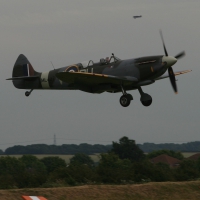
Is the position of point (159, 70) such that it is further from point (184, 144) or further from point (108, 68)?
point (184, 144)

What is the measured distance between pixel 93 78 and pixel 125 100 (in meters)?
1.75

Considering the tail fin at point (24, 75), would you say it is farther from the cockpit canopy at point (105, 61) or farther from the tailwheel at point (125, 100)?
the tailwheel at point (125, 100)

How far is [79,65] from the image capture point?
28.2 meters

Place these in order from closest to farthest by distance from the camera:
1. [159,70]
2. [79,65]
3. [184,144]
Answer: [159,70]
[79,65]
[184,144]

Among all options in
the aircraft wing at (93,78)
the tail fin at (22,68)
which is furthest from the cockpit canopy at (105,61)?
the tail fin at (22,68)

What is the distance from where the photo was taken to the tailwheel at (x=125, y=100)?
2701 centimetres

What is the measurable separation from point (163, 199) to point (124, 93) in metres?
6.19

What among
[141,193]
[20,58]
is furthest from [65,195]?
[20,58]

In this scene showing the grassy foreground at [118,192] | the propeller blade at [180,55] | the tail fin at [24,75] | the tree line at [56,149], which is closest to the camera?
the grassy foreground at [118,192]

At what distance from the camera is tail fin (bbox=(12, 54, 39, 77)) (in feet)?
105

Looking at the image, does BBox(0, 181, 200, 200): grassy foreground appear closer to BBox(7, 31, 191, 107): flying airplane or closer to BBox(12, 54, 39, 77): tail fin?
BBox(7, 31, 191, 107): flying airplane

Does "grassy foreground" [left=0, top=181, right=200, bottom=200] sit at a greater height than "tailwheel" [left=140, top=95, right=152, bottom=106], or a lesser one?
lesser

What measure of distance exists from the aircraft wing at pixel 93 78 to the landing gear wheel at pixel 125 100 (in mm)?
648

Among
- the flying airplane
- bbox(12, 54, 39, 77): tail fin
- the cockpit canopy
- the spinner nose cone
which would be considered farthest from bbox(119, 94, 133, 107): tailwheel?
bbox(12, 54, 39, 77): tail fin
